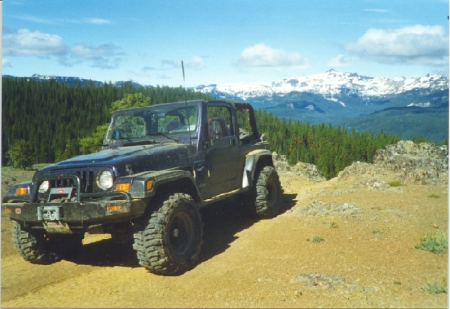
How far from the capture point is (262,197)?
8.40 metres

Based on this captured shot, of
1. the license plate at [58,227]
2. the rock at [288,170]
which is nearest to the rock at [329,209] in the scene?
the license plate at [58,227]

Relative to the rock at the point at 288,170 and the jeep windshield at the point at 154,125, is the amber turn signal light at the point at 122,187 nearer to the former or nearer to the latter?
the jeep windshield at the point at 154,125

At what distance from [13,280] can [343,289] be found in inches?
177

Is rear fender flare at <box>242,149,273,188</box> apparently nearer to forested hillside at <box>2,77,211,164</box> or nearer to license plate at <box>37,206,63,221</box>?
license plate at <box>37,206,63,221</box>

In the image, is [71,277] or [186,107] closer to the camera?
[71,277]

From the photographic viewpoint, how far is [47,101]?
98312mm

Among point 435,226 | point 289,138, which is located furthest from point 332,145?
point 435,226

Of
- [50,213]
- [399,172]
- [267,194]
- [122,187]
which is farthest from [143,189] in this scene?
[399,172]

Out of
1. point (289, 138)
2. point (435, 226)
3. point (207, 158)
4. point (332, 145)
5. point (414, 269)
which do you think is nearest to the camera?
point (414, 269)

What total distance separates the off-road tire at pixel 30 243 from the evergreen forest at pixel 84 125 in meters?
62.7

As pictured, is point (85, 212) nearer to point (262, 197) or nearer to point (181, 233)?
point (181, 233)

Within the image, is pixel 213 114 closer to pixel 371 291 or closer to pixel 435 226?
pixel 371 291

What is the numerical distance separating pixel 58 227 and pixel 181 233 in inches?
66.6

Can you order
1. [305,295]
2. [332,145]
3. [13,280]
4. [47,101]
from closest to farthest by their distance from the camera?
[305,295] < [13,280] < [47,101] < [332,145]
